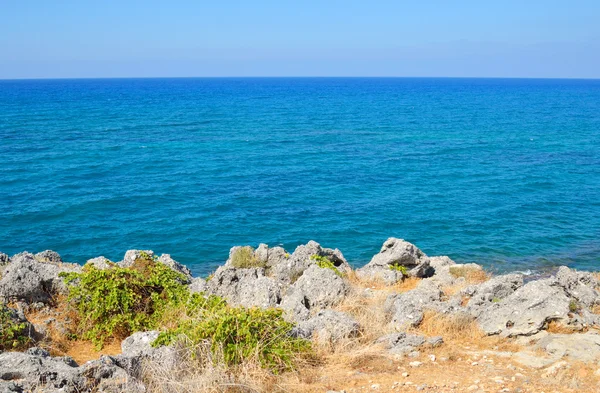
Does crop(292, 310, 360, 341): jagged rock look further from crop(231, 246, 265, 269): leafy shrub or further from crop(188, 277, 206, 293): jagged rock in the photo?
crop(231, 246, 265, 269): leafy shrub

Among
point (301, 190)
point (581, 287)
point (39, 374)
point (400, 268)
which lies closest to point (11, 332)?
point (39, 374)

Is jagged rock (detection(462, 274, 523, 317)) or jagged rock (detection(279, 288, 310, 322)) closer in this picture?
jagged rock (detection(279, 288, 310, 322))

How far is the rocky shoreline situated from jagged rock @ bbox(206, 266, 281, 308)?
3cm

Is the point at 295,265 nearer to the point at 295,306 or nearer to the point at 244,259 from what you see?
the point at 244,259

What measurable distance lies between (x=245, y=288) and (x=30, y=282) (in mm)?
5058

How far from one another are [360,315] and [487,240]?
20.3 m

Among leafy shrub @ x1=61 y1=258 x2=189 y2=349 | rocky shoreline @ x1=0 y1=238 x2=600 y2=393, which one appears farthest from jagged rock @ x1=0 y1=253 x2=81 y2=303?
leafy shrub @ x1=61 y1=258 x2=189 y2=349

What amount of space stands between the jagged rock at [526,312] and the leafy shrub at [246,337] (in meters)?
4.32

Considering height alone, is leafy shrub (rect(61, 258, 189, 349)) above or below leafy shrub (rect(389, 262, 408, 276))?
above

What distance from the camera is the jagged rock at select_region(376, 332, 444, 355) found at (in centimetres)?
1045

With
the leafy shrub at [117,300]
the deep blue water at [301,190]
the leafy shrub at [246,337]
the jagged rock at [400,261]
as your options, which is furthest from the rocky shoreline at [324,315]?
the deep blue water at [301,190]

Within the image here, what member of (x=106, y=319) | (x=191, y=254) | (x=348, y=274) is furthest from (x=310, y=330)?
(x=191, y=254)

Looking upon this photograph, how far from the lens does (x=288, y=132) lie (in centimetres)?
7275

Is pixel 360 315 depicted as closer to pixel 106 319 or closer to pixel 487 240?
pixel 106 319
